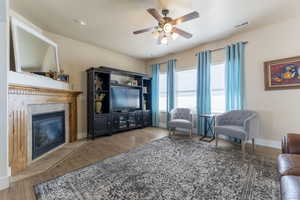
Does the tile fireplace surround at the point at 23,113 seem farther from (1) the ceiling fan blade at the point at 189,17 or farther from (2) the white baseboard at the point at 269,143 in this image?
(2) the white baseboard at the point at 269,143

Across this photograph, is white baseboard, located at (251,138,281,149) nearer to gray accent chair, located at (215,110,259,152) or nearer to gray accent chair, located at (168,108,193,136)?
gray accent chair, located at (215,110,259,152)

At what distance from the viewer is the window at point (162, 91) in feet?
16.8

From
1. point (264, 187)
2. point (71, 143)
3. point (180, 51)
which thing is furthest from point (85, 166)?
point (180, 51)

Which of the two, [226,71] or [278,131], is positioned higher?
[226,71]

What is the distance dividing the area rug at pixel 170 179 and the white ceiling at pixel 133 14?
8.74 feet

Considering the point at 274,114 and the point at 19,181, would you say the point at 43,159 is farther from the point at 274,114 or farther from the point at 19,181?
the point at 274,114

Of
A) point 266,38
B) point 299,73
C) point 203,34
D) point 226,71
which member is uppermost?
point 203,34

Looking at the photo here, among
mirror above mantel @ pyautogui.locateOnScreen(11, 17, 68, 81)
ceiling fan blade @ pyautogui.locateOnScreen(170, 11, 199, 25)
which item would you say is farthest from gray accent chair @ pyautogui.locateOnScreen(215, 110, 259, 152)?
mirror above mantel @ pyautogui.locateOnScreen(11, 17, 68, 81)

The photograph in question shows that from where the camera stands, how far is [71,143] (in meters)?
3.26

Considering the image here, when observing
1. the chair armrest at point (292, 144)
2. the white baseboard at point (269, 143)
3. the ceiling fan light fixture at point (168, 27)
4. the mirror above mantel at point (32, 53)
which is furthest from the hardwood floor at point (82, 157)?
the ceiling fan light fixture at point (168, 27)

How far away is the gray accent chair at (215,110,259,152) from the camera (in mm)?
2611

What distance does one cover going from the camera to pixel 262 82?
3125 mm

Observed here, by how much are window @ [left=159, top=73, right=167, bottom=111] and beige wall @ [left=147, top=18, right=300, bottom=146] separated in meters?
2.42

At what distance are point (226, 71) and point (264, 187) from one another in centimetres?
275
